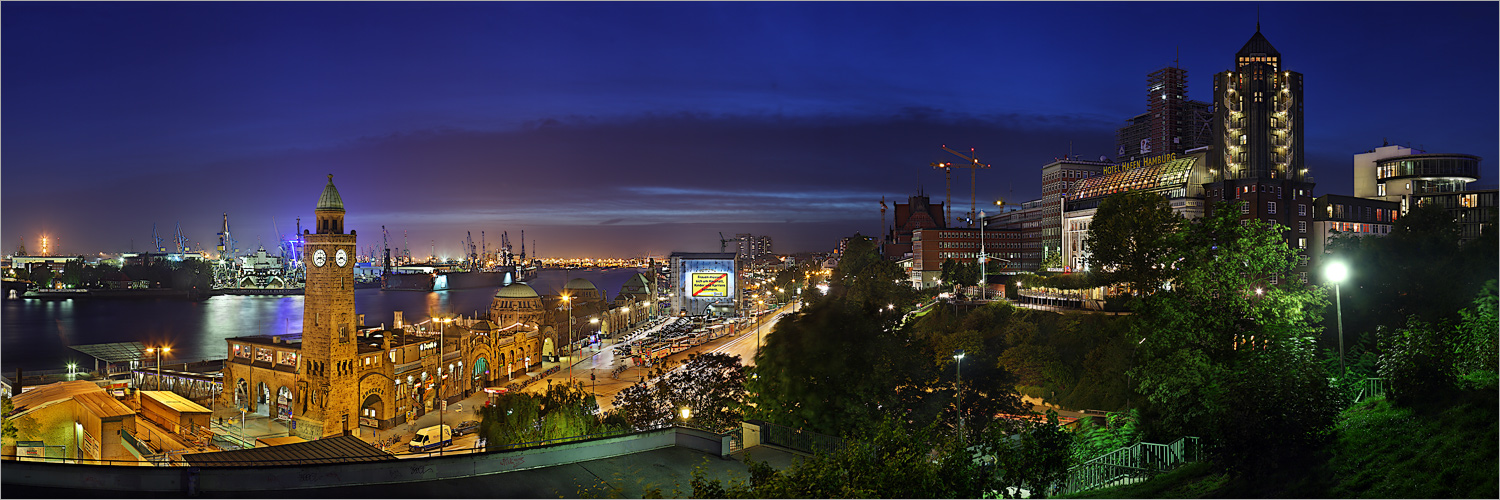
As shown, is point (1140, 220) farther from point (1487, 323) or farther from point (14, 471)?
point (14, 471)

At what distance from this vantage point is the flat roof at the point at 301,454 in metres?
17.7

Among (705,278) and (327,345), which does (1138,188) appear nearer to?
(705,278)

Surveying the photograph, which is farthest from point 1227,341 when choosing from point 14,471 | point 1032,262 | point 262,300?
point 262,300

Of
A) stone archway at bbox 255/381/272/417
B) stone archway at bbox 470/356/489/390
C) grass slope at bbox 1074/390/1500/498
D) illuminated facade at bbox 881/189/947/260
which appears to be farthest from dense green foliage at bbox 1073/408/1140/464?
illuminated facade at bbox 881/189/947/260

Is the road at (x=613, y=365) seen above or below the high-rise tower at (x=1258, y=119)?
below

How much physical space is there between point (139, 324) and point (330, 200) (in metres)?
105

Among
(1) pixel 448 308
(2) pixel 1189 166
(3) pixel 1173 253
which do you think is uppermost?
(2) pixel 1189 166

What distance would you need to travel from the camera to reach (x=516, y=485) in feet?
52.1

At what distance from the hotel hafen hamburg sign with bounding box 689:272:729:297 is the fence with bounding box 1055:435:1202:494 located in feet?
277

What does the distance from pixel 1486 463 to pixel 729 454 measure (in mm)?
14599

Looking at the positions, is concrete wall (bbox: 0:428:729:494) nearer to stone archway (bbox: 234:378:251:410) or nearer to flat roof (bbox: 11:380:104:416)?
flat roof (bbox: 11:380:104:416)

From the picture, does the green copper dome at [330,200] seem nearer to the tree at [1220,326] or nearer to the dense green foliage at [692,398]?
the dense green foliage at [692,398]

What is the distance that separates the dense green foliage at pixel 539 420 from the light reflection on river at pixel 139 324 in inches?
1987

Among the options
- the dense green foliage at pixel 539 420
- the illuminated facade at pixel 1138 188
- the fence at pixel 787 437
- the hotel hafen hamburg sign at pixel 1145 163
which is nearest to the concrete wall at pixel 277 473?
the fence at pixel 787 437
